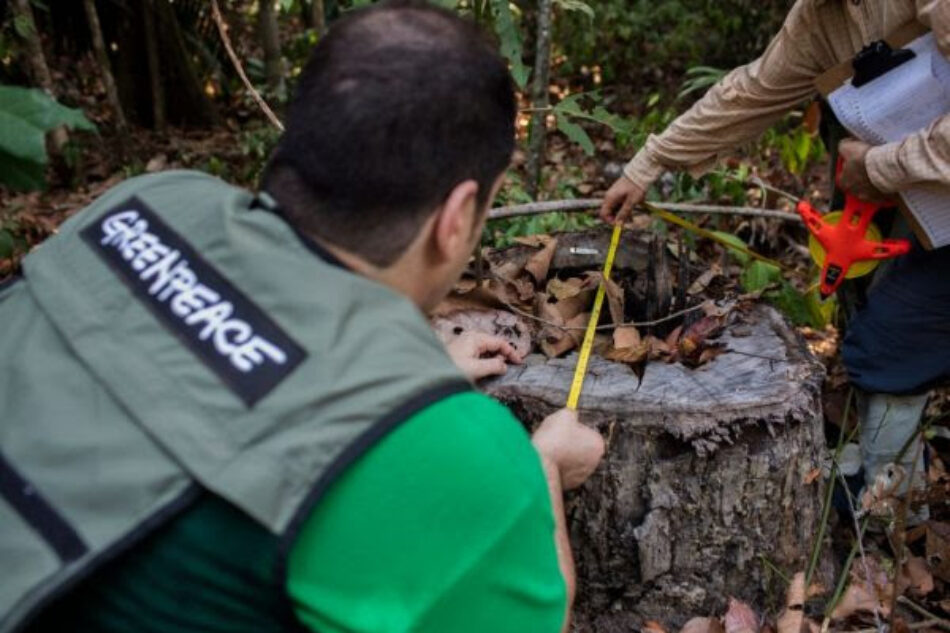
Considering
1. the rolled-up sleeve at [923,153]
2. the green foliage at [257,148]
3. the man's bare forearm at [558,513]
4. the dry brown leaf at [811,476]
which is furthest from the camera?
the green foliage at [257,148]

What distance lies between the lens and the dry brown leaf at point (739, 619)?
2.25 m

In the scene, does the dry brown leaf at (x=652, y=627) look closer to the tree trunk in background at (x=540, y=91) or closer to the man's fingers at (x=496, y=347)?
the man's fingers at (x=496, y=347)

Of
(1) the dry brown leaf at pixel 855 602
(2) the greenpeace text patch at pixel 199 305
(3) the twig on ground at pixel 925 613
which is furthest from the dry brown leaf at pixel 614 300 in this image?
(2) the greenpeace text patch at pixel 199 305

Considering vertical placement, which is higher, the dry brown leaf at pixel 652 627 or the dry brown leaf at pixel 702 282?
the dry brown leaf at pixel 702 282

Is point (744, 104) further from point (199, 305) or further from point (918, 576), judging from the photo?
point (199, 305)

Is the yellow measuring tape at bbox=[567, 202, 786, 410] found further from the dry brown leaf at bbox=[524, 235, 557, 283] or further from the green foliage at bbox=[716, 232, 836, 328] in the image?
the dry brown leaf at bbox=[524, 235, 557, 283]

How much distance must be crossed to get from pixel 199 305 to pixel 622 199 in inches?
74.9

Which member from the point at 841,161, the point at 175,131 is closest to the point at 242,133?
the point at 175,131

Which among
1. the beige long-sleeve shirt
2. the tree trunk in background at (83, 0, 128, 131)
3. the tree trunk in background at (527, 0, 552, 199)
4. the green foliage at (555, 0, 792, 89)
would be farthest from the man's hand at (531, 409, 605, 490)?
the green foliage at (555, 0, 792, 89)

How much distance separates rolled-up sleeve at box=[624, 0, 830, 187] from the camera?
2.59 metres

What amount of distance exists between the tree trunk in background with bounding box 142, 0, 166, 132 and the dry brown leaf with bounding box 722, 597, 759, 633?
538cm

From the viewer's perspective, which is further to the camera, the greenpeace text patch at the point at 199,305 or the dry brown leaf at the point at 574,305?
the dry brown leaf at the point at 574,305

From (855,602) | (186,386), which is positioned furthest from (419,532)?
(855,602)

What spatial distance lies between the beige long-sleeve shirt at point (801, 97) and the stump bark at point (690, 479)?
535 mm
